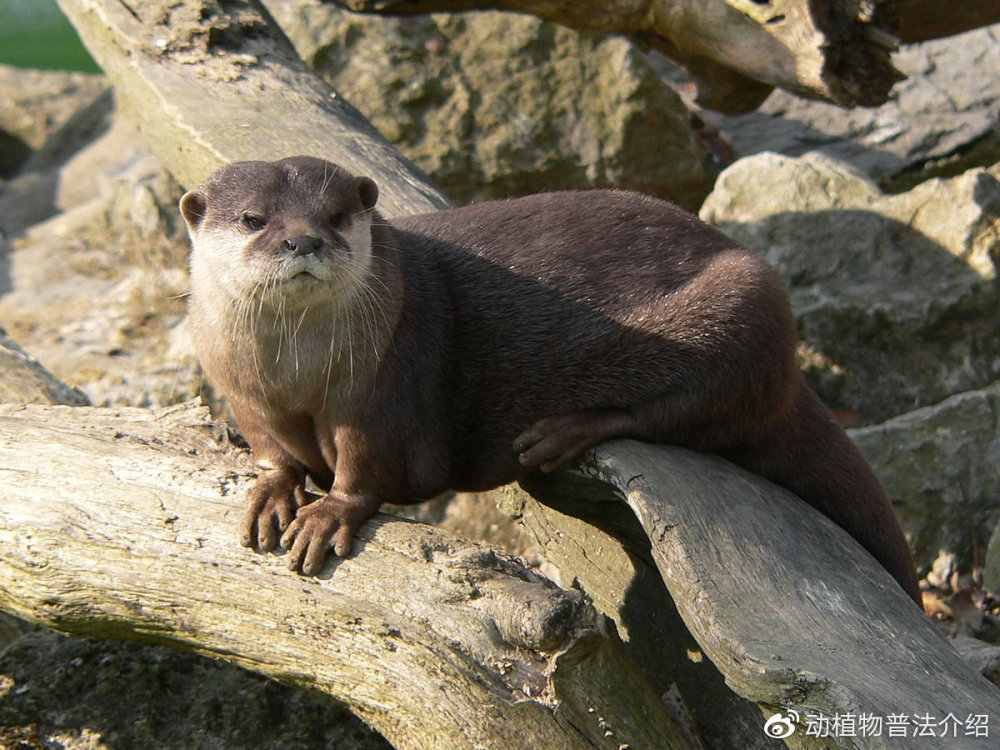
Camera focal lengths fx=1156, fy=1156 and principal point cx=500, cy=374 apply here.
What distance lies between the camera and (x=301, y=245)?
2.20 meters

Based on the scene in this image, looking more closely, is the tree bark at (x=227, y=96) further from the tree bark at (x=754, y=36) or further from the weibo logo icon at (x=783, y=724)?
the weibo logo icon at (x=783, y=724)

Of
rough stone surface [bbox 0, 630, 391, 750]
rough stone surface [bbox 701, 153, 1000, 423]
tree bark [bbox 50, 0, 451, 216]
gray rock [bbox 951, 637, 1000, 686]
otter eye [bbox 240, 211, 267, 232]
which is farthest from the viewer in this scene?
rough stone surface [bbox 701, 153, 1000, 423]

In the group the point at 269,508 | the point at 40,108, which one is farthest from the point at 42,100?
the point at 269,508

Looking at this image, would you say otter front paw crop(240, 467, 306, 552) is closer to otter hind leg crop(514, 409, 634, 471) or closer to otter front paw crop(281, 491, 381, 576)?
otter front paw crop(281, 491, 381, 576)

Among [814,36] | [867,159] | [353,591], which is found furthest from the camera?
[867,159]

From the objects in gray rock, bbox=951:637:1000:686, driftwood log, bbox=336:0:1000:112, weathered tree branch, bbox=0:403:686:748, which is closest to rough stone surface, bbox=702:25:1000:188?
driftwood log, bbox=336:0:1000:112

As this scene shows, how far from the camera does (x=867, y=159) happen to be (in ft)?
16.2

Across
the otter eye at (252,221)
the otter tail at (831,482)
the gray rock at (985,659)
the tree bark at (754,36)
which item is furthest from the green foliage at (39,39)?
the gray rock at (985,659)

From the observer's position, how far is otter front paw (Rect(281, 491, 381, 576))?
2.18 metres

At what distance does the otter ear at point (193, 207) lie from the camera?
2.39m

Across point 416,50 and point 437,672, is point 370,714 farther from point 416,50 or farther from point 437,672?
point 416,50

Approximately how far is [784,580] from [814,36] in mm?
1591

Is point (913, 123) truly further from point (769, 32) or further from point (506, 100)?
point (769, 32)

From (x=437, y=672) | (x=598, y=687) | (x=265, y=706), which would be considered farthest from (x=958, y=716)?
(x=265, y=706)
